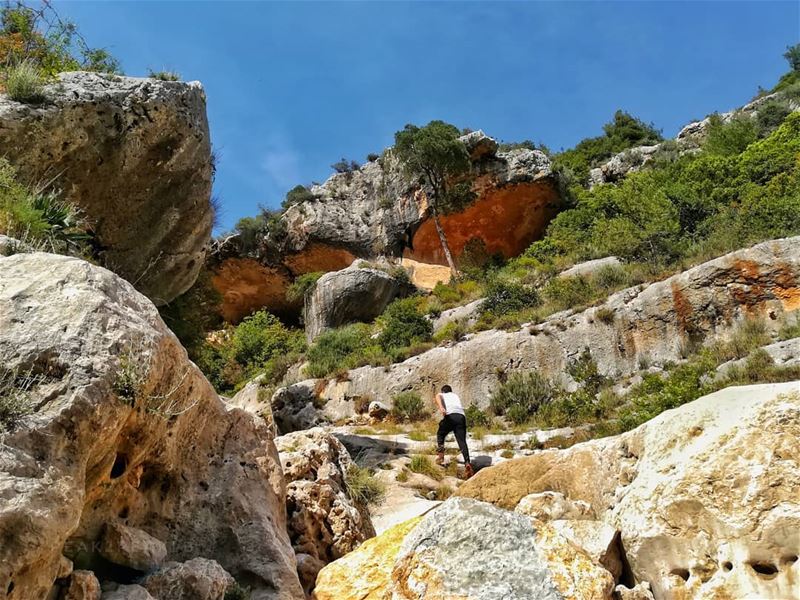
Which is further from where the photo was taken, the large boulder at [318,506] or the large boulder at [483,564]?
the large boulder at [318,506]

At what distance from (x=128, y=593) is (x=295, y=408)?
1458cm

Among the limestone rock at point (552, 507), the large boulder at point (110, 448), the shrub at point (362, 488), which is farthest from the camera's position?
the shrub at point (362, 488)

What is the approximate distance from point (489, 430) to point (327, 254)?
23.0 metres

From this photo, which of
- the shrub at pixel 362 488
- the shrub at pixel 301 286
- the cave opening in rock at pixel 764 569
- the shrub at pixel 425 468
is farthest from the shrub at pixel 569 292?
the shrub at pixel 301 286

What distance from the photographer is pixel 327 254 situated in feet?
120

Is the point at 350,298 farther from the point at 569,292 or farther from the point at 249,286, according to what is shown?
the point at 569,292

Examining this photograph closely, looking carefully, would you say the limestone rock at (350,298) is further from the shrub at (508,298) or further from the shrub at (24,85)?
the shrub at (24,85)

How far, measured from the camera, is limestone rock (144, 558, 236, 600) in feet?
15.1

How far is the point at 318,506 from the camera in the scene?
6.92 m

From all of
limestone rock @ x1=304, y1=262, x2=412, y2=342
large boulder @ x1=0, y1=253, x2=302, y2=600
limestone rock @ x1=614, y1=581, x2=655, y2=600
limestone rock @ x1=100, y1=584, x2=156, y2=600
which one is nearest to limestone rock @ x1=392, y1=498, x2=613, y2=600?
limestone rock @ x1=614, y1=581, x2=655, y2=600

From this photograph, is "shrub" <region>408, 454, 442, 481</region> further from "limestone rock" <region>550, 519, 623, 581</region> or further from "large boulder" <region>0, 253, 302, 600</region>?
"limestone rock" <region>550, 519, 623, 581</region>

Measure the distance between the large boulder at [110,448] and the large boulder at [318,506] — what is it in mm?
321

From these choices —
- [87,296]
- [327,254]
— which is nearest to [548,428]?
[87,296]

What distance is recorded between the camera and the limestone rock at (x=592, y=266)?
2236 centimetres
